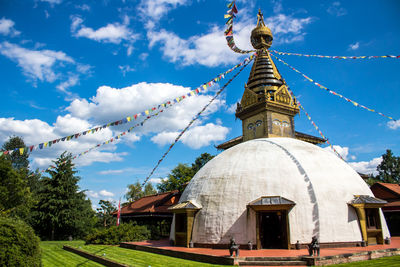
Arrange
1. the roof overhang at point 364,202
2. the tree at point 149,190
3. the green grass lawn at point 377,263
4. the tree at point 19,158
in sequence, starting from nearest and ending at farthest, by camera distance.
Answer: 1. the green grass lawn at point 377,263
2. the roof overhang at point 364,202
3. the tree at point 19,158
4. the tree at point 149,190

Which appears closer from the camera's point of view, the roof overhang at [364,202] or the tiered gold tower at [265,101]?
the roof overhang at [364,202]

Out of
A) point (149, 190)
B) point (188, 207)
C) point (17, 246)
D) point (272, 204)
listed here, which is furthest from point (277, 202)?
point (149, 190)

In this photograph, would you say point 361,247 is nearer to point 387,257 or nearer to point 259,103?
point 387,257

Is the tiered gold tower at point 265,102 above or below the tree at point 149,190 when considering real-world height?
above

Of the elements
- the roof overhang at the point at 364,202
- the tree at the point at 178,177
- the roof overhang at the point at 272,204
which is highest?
the tree at the point at 178,177

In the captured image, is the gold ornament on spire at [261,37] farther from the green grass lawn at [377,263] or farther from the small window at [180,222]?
the green grass lawn at [377,263]

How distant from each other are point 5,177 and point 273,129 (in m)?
23.9

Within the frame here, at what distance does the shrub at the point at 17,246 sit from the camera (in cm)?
720

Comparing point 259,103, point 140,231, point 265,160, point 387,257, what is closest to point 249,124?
point 259,103

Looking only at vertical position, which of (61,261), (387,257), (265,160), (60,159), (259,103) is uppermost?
(259,103)

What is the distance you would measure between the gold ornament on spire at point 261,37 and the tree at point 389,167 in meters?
35.3

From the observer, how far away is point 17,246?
7.47 m

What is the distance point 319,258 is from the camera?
34.3 feet

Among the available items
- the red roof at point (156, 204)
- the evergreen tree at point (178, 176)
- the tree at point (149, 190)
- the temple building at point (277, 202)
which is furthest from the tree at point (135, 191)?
the temple building at point (277, 202)
